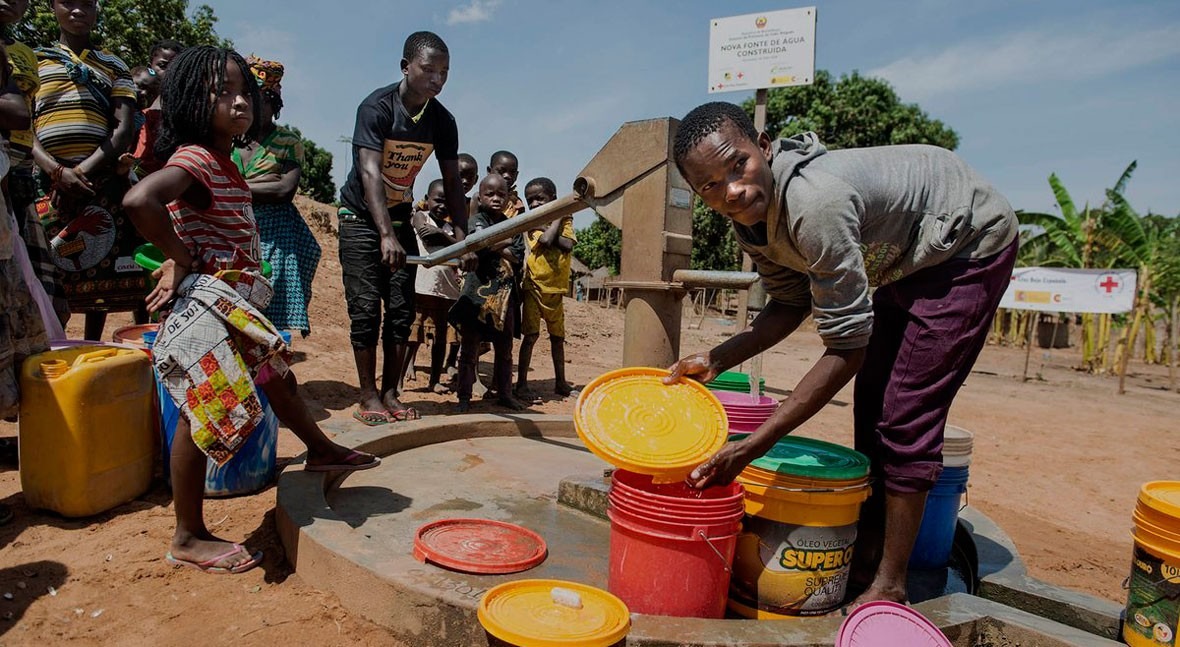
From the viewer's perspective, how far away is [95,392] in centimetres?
264

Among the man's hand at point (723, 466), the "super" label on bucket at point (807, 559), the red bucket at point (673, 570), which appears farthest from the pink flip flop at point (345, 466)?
the "super" label on bucket at point (807, 559)

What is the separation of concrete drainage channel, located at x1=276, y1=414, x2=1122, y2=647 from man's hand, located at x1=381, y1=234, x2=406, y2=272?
87cm

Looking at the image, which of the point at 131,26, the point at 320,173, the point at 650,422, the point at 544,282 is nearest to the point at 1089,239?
the point at 544,282

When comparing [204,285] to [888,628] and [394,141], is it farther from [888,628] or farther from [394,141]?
[888,628]

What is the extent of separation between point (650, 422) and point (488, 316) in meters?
3.18

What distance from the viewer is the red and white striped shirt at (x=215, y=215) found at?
225 centimetres

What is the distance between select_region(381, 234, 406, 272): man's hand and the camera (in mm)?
3836

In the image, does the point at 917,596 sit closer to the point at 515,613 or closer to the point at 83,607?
the point at 515,613

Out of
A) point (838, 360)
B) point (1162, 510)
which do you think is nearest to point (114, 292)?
point (838, 360)

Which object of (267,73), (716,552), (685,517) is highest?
(267,73)

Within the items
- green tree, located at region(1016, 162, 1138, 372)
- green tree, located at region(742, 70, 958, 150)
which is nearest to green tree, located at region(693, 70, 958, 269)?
green tree, located at region(742, 70, 958, 150)

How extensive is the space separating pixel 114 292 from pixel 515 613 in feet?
13.1

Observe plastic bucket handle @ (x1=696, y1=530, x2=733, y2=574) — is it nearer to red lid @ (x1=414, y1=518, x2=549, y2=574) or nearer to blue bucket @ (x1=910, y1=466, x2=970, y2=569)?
red lid @ (x1=414, y1=518, x2=549, y2=574)

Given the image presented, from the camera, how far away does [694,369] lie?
7.73 ft
